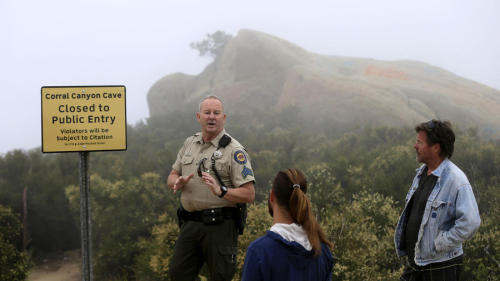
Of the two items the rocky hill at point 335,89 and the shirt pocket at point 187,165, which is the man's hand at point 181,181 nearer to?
the shirt pocket at point 187,165

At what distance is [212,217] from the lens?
11.0ft

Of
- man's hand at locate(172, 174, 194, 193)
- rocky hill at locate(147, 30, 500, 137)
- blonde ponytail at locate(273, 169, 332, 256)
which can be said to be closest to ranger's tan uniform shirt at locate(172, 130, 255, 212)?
man's hand at locate(172, 174, 194, 193)

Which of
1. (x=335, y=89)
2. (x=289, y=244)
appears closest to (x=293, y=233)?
(x=289, y=244)

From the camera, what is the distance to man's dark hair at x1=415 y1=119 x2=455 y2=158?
305 centimetres

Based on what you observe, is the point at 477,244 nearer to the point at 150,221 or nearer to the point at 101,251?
the point at 150,221

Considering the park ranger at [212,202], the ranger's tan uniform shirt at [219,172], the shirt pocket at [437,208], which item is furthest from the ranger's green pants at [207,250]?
the shirt pocket at [437,208]

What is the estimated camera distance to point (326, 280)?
223 cm

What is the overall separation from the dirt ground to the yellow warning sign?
773 cm

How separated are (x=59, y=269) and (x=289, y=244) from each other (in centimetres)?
1076

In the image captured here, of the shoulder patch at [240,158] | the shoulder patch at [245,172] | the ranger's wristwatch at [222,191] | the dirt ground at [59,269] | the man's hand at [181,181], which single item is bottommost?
the dirt ground at [59,269]

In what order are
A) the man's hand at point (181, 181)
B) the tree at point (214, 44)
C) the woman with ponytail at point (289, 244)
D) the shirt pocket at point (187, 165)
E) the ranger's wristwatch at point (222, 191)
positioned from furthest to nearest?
the tree at point (214, 44) → the shirt pocket at point (187, 165) → the man's hand at point (181, 181) → the ranger's wristwatch at point (222, 191) → the woman with ponytail at point (289, 244)

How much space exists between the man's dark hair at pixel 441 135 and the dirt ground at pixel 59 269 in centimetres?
981

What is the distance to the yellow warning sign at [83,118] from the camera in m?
3.81

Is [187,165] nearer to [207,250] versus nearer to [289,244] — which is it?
[207,250]
